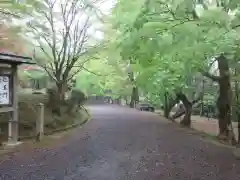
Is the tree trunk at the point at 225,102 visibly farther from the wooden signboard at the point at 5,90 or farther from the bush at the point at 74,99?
the wooden signboard at the point at 5,90

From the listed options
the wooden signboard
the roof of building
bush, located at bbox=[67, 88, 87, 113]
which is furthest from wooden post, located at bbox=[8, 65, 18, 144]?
bush, located at bbox=[67, 88, 87, 113]

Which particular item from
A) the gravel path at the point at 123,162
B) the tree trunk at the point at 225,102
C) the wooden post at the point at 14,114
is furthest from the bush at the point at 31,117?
the tree trunk at the point at 225,102

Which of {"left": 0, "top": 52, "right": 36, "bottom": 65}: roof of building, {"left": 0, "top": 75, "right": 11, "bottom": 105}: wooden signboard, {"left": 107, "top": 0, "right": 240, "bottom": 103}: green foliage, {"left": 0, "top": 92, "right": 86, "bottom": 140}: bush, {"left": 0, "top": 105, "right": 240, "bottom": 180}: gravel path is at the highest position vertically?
{"left": 107, "top": 0, "right": 240, "bottom": 103}: green foliage

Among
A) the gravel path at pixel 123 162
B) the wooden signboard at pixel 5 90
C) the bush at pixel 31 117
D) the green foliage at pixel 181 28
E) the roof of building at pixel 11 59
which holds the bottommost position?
the gravel path at pixel 123 162

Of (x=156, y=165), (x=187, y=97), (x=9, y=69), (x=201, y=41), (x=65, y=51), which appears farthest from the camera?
(x=187, y=97)

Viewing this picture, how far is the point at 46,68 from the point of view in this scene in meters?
17.4

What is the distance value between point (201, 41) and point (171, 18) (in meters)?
1.10

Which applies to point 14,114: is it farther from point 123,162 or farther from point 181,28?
point 181,28

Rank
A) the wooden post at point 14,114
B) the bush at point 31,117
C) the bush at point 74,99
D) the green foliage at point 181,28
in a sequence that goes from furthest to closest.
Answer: the bush at point 74,99 → the bush at point 31,117 → the wooden post at point 14,114 → the green foliage at point 181,28

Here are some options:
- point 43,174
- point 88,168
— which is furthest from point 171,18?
point 43,174

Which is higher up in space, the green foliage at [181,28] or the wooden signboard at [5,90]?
the green foliage at [181,28]

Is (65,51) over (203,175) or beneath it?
over

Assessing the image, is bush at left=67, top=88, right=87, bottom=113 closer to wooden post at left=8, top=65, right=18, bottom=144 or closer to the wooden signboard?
wooden post at left=8, top=65, right=18, bottom=144

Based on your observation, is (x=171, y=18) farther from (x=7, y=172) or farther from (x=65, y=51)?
(x=65, y=51)
